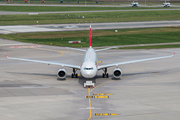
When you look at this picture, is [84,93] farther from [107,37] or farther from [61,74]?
[107,37]

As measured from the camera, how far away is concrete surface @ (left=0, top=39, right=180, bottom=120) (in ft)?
109

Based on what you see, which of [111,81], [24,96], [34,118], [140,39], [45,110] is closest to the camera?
[34,118]

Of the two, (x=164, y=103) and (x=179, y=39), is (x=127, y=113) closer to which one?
(x=164, y=103)

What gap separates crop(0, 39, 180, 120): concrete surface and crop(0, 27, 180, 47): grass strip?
23.9 meters

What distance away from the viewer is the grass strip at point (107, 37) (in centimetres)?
9169

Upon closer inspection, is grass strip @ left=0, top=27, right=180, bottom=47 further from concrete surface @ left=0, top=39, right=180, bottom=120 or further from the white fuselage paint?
the white fuselage paint

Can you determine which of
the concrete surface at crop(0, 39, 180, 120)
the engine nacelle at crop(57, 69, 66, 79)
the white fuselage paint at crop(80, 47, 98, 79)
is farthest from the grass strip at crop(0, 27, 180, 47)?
the white fuselage paint at crop(80, 47, 98, 79)

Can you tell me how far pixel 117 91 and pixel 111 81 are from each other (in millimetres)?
6118

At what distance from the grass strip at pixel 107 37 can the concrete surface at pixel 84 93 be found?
942 inches

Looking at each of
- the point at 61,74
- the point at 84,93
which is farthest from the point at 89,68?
the point at 61,74

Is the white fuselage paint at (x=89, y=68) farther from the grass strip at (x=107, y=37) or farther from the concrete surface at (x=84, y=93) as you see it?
the grass strip at (x=107, y=37)

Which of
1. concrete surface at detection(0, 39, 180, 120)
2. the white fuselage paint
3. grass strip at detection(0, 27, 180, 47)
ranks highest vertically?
grass strip at detection(0, 27, 180, 47)

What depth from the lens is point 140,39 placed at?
96.9 metres

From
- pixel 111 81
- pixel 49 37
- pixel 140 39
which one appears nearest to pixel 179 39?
pixel 140 39
